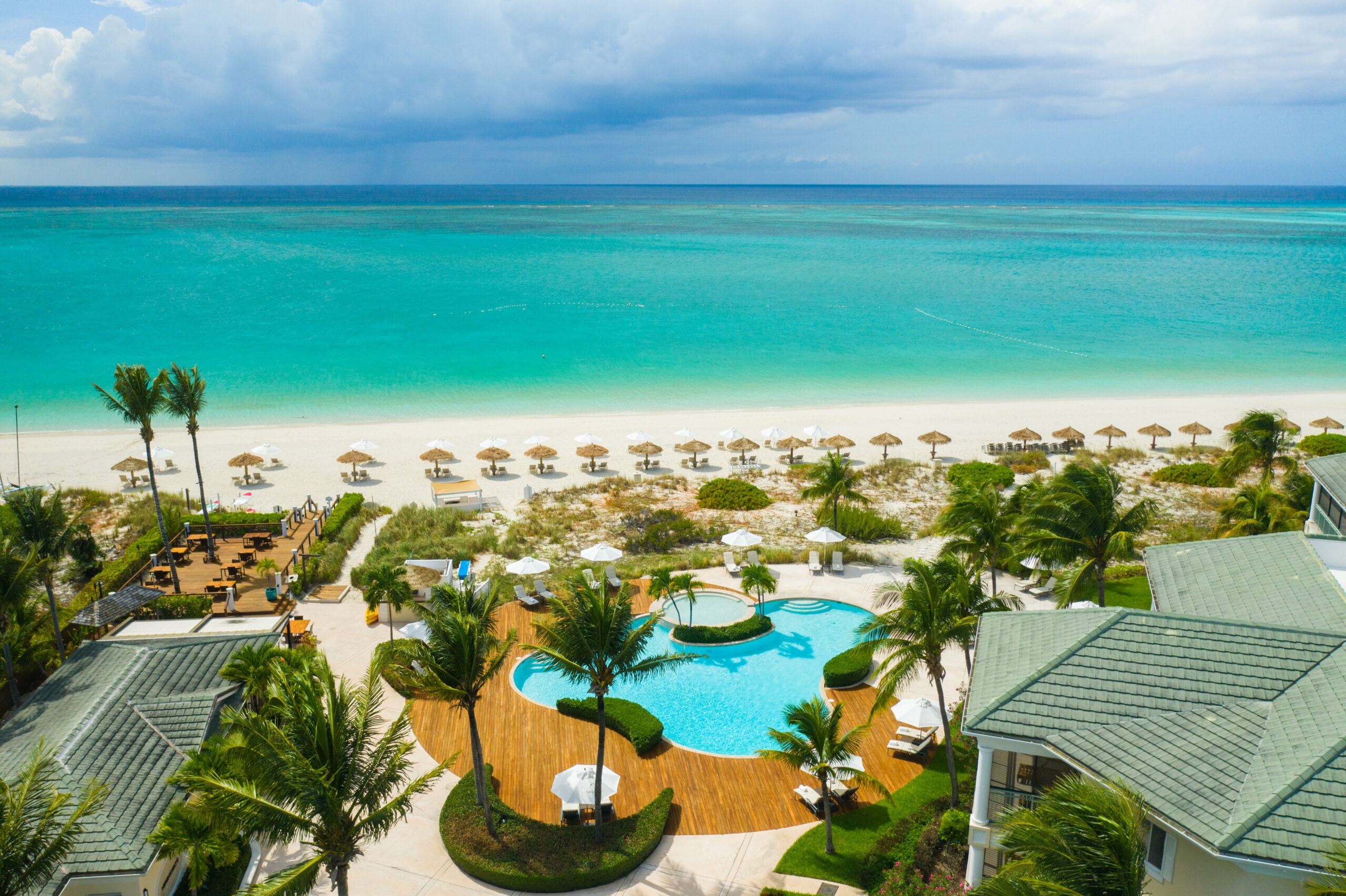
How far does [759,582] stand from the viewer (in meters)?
27.3

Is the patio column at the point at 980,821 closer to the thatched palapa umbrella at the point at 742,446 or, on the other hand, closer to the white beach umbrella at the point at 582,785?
the white beach umbrella at the point at 582,785

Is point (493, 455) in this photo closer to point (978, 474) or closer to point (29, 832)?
point (978, 474)

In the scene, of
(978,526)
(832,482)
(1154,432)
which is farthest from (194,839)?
(1154,432)

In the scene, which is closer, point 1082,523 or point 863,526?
point 1082,523

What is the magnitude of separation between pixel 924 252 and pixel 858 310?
5530cm

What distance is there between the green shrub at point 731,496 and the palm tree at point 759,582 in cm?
943

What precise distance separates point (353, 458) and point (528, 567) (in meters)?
17.7

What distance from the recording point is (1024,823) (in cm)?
1063

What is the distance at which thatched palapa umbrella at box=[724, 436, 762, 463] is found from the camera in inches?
1789

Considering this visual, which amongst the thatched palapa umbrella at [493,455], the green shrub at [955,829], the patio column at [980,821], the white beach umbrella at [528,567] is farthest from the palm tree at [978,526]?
the thatched palapa umbrella at [493,455]

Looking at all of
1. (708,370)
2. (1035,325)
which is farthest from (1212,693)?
(1035,325)

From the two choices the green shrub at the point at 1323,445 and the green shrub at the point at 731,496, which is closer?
the green shrub at the point at 731,496

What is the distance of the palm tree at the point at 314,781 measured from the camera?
12227 millimetres

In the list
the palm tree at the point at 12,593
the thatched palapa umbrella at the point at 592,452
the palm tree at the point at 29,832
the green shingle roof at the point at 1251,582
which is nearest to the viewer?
the palm tree at the point at 29,832
